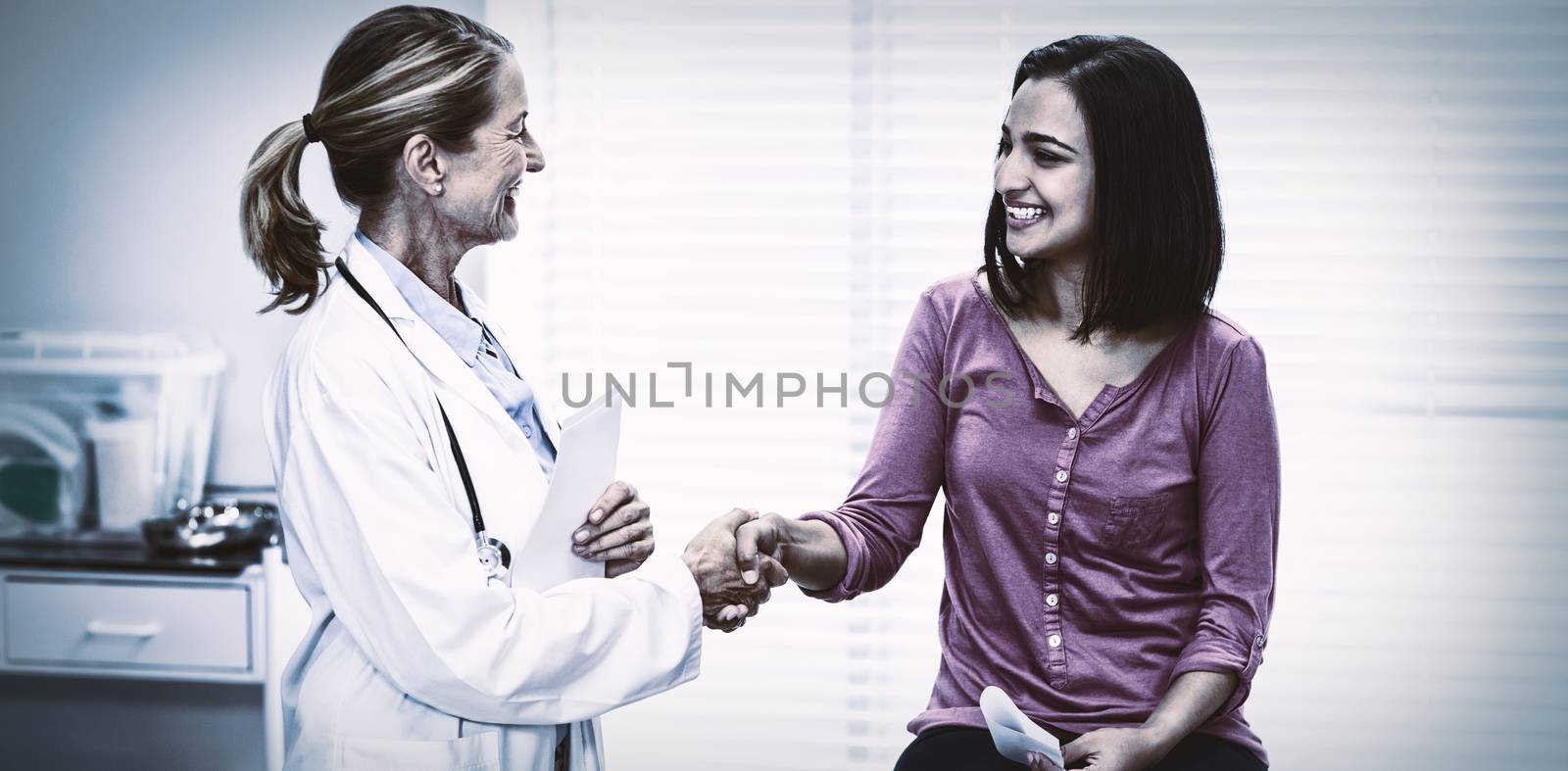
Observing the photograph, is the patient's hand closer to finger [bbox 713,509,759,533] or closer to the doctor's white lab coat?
finger [bbox 713,509,759,533]

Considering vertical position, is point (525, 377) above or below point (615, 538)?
above

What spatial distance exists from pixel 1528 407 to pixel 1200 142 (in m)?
1.33

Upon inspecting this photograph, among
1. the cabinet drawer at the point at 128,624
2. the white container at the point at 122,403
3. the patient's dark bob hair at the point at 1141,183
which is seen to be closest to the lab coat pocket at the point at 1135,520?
the patient's dark bob hair at the point at 1141,183

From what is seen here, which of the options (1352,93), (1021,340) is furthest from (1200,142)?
(1352,93)

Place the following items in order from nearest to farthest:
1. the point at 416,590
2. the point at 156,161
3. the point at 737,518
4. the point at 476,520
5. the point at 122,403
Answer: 1. the point at 416,590
2. the point at 476,520
3. the point at 737,518
4. the point at 122,403
5. the point at 156,161

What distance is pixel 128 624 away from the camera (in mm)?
2211

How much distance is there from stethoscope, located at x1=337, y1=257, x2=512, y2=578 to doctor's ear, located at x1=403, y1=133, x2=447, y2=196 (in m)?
0.14

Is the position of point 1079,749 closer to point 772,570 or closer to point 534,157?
point 772,570

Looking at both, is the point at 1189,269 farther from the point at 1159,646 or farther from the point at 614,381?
the point at 614,381

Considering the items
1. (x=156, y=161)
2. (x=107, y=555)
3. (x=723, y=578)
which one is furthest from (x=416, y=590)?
(x=156, y=161)

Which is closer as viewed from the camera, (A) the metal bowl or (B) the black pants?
(B) the black pants

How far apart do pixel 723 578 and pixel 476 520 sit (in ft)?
1.22

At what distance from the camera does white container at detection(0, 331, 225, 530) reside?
2311 millimetres

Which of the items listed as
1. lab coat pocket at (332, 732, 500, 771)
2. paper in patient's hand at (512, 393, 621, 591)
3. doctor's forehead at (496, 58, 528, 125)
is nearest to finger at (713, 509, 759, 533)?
paper in patient's hand at (512, 393, 621, 591)
